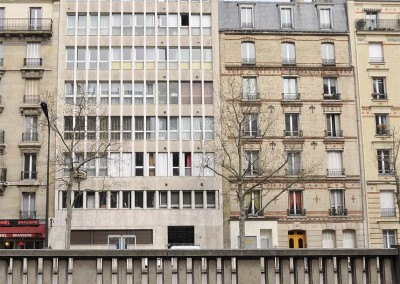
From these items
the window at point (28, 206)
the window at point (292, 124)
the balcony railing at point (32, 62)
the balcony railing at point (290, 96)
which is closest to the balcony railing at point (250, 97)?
the balcony railing at point (290, 96)

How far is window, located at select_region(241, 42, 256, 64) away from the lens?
44875 millimetres

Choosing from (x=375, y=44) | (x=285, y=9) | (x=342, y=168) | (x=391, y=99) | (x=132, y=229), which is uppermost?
(x=285, y=9)

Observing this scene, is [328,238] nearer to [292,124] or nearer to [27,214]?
[292,124]

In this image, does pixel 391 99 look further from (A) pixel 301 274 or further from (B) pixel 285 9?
(A) pixel 301 274

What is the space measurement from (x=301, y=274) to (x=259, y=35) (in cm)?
3495

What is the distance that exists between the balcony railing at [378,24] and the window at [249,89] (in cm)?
937

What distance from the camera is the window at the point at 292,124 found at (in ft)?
144

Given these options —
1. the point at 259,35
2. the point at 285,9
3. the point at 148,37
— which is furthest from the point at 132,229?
the point at 285,9

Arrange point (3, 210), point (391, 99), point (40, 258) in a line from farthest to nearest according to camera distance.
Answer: point (391, 99) → point (3, 210) → point (40, 258)

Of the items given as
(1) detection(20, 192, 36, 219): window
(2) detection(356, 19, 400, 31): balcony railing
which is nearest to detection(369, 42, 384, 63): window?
(2) detection(356, 19, 400, 31): balcony railing

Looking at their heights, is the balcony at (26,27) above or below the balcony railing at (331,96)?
above

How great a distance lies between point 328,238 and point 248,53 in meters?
15.2

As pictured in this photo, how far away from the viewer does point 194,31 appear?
45.3 meters

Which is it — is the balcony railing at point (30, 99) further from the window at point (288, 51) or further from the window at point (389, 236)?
the window at point (389, 236)
